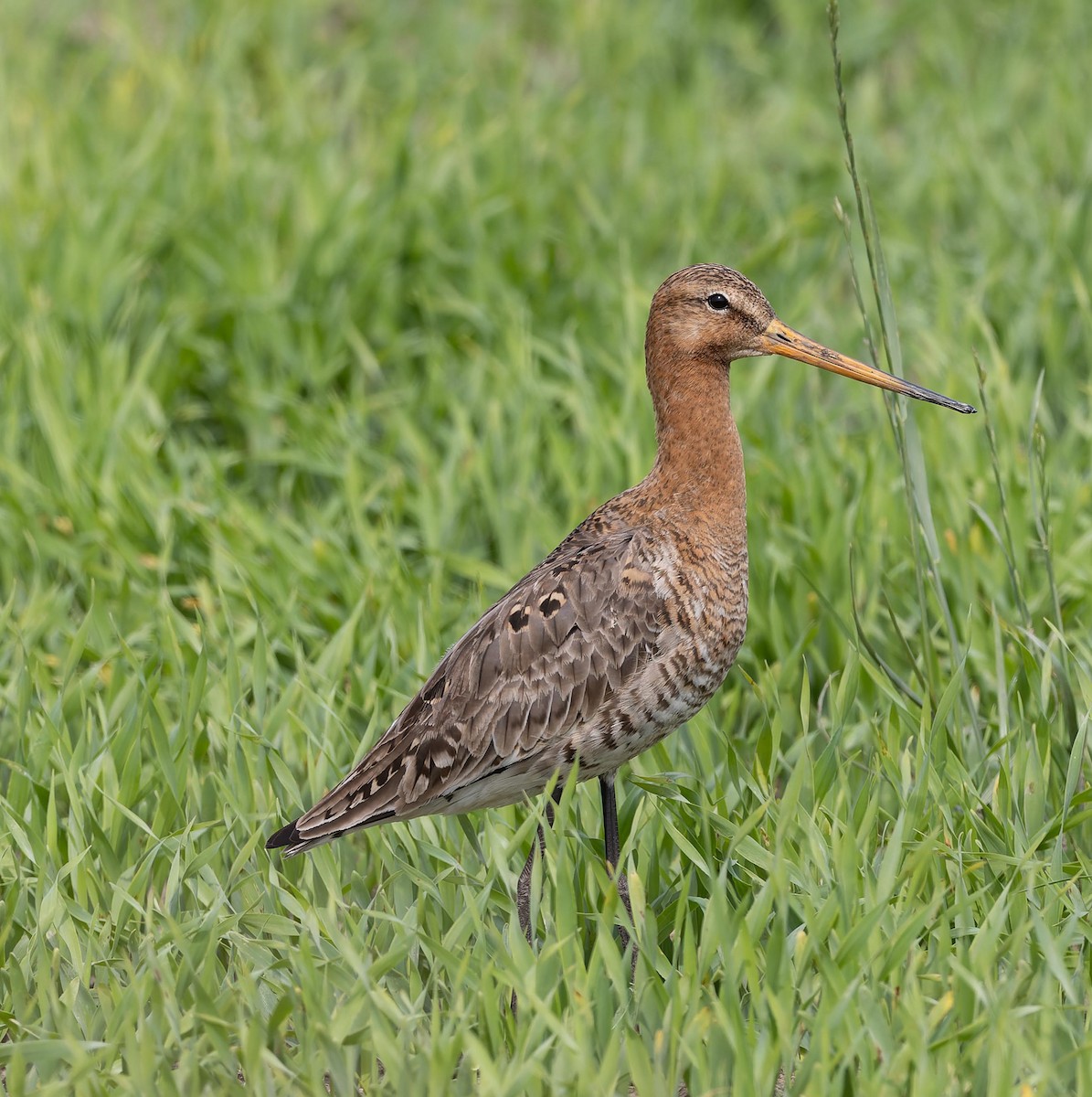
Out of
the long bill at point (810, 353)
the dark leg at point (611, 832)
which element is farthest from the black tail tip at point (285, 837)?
the long bill at point (810, 353)

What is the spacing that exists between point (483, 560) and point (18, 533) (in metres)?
1.58

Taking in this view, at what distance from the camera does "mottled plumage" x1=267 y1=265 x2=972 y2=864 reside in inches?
154

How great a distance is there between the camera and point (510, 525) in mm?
5703

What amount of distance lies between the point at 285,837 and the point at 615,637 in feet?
2.92

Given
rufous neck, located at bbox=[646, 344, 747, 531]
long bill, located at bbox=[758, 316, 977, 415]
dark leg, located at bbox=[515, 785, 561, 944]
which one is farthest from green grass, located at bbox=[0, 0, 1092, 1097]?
rufous neck, located at bbox=[646, 344, 747, 531]

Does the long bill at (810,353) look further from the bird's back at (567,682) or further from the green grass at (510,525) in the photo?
the bird's back at (567,682)

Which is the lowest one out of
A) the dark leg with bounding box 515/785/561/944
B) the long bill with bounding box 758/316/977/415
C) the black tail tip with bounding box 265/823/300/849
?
the dark leg with bounding box 515/785/561/944

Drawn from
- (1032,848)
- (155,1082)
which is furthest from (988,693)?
(155,1082)

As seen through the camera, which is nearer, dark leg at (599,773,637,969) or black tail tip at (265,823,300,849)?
black tail tip at (265,823,300,849)

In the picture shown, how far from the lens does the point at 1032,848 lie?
3.66 m

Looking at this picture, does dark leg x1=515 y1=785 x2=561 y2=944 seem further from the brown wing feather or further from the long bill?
the long bill

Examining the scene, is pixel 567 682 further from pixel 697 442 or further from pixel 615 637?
pixel 697 442

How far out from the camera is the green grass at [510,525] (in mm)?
3428

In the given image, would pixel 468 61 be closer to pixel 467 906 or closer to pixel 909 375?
pixel 909 375
